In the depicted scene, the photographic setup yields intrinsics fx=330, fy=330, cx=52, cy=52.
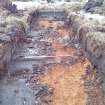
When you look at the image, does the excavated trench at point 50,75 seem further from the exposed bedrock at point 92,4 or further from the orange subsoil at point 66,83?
the exposed bedrock at point 92,4

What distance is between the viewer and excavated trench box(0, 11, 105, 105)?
39.8ft

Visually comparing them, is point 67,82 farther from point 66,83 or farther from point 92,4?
point 92,4

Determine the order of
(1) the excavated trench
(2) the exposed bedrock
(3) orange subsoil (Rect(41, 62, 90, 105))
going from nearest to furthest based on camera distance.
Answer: (3) orange subsoil (Rect(41, 62, 90, 105))
(1) the excavated trench
(2) the exposed bedrock

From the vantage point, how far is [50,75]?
14.6m

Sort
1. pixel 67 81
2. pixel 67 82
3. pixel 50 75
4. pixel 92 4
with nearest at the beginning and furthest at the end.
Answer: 1. pixel 67 82
2. pixel 67 81
3. pixel 50 75
4. pixel 92 4

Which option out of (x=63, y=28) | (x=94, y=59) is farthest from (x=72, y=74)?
(x=63, y=28)

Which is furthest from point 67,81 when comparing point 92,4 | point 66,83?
point 92,4

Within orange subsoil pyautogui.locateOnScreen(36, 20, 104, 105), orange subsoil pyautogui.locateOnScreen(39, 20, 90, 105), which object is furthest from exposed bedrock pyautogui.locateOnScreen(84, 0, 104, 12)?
orange subsoil pyautogui.locateOnScreen(39, 20, 90, 105)

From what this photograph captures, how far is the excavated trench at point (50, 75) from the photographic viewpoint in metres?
12.1

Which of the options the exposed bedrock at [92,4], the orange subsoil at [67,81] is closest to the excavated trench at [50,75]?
the orange subsoil at [67,81]

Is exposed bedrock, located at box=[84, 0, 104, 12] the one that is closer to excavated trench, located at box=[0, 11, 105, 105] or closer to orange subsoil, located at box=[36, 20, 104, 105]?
excavated trench, located at box=[0, 11, 105, 105]

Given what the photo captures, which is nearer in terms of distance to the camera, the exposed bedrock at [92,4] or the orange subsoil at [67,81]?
the orange subsoil at [67,81]

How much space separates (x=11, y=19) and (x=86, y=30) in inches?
196

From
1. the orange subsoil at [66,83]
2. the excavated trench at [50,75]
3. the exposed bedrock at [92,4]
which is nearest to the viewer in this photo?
the orange subsoil at [66,83]
